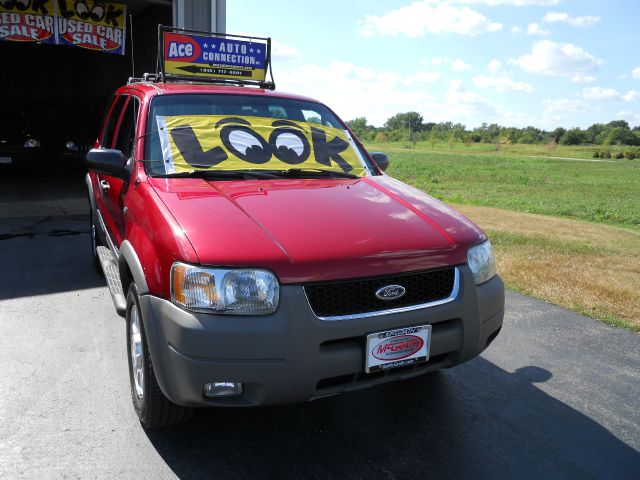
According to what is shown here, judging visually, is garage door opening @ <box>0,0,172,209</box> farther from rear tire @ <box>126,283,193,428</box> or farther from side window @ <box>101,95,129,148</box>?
rear tire @ <box>126,283,193,428</box>

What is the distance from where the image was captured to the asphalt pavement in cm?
259

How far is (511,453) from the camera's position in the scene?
2748mm

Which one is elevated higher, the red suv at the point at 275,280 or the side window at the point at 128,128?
the side window at the point at 128,128

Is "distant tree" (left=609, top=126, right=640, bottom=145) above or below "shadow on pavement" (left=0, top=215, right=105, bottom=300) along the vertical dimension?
above

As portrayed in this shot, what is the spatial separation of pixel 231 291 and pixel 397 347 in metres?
0.80

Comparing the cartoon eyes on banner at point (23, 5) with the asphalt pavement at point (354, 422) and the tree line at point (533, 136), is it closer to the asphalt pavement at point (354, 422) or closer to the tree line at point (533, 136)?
the asphalt pavement at point (354, 422)

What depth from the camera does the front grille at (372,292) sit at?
2.37 metres

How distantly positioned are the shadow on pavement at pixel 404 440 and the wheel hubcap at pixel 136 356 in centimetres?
25

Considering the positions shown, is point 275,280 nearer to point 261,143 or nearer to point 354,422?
point 354,422

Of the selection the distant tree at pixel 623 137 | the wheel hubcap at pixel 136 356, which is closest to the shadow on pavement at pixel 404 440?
the wheel hubcap at pixel 136 356

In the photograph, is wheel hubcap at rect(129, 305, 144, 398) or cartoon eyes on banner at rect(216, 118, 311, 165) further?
cartoon eyes on banner at rect(216, 118, 311, 165)

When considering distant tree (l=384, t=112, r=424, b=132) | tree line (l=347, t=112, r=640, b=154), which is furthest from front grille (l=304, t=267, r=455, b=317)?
distant tree (l=384, t=112, r=424, b=132)

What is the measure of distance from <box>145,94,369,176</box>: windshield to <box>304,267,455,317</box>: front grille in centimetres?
128

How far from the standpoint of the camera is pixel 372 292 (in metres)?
2.46
